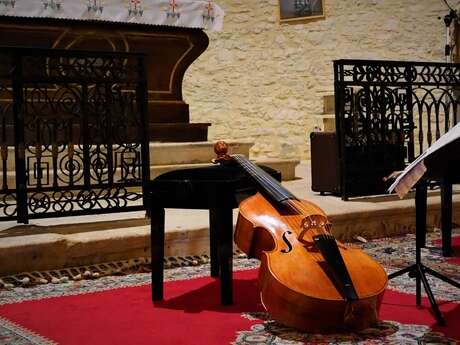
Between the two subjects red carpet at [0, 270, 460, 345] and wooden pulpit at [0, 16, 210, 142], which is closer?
red carpet at [0, 270, 460, 345]

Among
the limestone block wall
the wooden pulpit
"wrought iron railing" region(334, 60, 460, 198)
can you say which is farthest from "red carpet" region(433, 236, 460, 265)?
the limestone block wall

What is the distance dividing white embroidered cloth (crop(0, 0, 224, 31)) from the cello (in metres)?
3.53

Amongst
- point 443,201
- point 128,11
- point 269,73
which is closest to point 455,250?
point 443,201

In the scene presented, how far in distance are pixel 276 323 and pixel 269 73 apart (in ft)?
25.3

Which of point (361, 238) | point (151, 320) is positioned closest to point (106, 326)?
point (151, 320)

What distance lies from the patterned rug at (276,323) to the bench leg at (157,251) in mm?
171

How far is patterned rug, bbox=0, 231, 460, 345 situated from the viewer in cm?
247

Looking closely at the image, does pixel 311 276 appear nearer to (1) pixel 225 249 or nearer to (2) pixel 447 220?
(1) pixel 225 249

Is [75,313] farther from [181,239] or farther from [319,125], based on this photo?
[319,125]

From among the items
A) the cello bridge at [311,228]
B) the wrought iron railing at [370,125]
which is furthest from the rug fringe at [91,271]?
the wrought iron railing at [370,125]

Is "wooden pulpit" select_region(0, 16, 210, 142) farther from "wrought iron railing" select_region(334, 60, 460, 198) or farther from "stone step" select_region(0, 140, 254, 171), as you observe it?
"wrought iron railing" select_region(334, 60, 460, 198)

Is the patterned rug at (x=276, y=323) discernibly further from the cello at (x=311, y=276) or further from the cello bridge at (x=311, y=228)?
the cello bridge at (x=311, y=228)

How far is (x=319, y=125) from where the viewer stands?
9.70m

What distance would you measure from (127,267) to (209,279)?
20.0 inches
